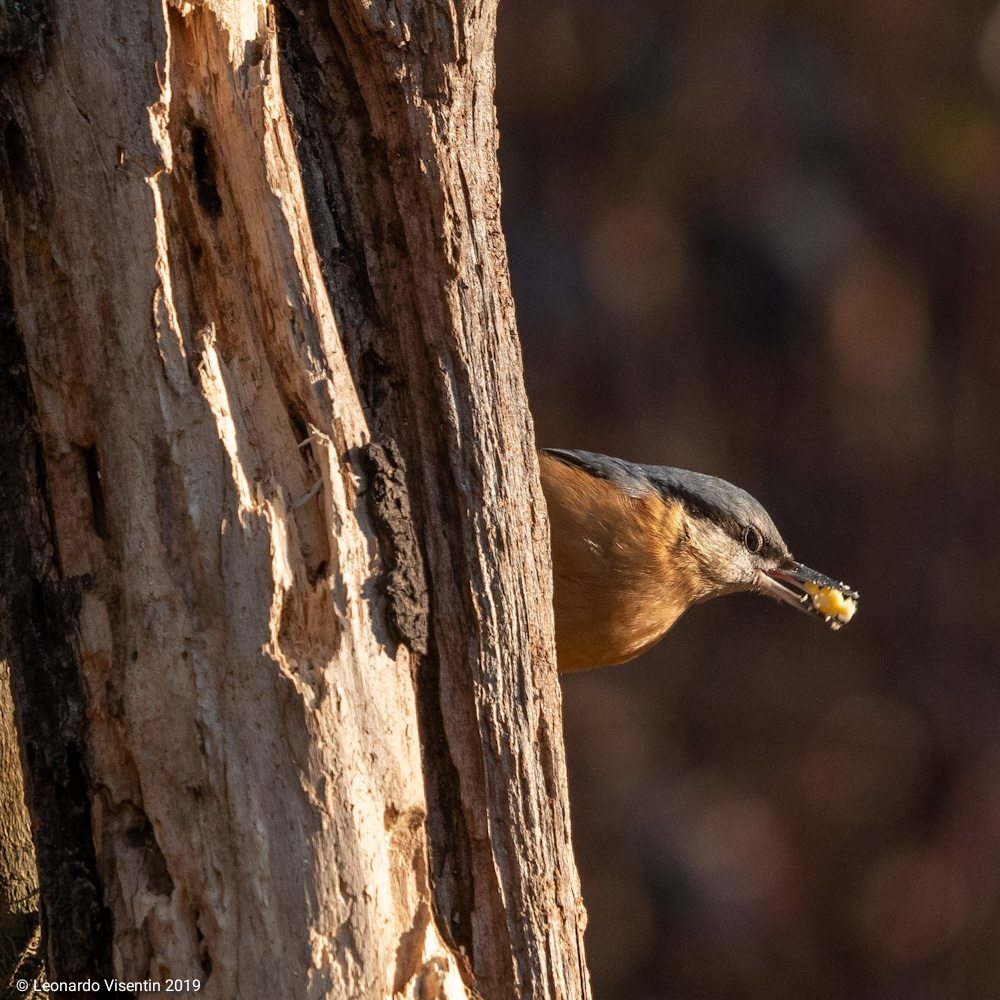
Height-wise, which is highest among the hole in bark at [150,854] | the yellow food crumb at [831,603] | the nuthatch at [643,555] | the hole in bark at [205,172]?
the hole in bark at [205,172]

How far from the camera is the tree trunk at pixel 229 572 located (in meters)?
1.69

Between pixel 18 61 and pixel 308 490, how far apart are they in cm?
65

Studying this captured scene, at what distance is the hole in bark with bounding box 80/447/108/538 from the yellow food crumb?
2.24 metres

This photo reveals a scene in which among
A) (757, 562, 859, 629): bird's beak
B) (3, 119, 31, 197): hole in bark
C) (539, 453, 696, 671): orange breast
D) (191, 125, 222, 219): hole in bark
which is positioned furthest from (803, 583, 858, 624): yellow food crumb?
(3, 119, 31, 197): hole in bark

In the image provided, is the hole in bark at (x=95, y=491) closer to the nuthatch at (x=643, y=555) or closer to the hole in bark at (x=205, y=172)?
the hole in bark at (x=205, y=172)

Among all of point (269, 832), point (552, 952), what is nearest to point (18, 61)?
point (269, 832)

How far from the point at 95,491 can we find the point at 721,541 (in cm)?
202

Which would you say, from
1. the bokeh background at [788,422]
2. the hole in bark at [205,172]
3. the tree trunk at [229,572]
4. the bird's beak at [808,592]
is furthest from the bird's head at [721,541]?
the bokeh background at [788,422]

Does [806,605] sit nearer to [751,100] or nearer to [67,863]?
[67,863]

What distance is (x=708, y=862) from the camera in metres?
6.18

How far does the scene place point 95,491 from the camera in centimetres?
177

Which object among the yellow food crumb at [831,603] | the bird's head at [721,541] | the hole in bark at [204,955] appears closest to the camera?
the hole in bark at [204,955]

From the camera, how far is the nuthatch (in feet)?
10.1

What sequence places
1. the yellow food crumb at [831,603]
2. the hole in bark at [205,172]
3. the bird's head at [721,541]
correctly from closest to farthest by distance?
the hole in bark at [205,172] → the bird's head at [721,541] → the yellow food crumb at [831,603]
